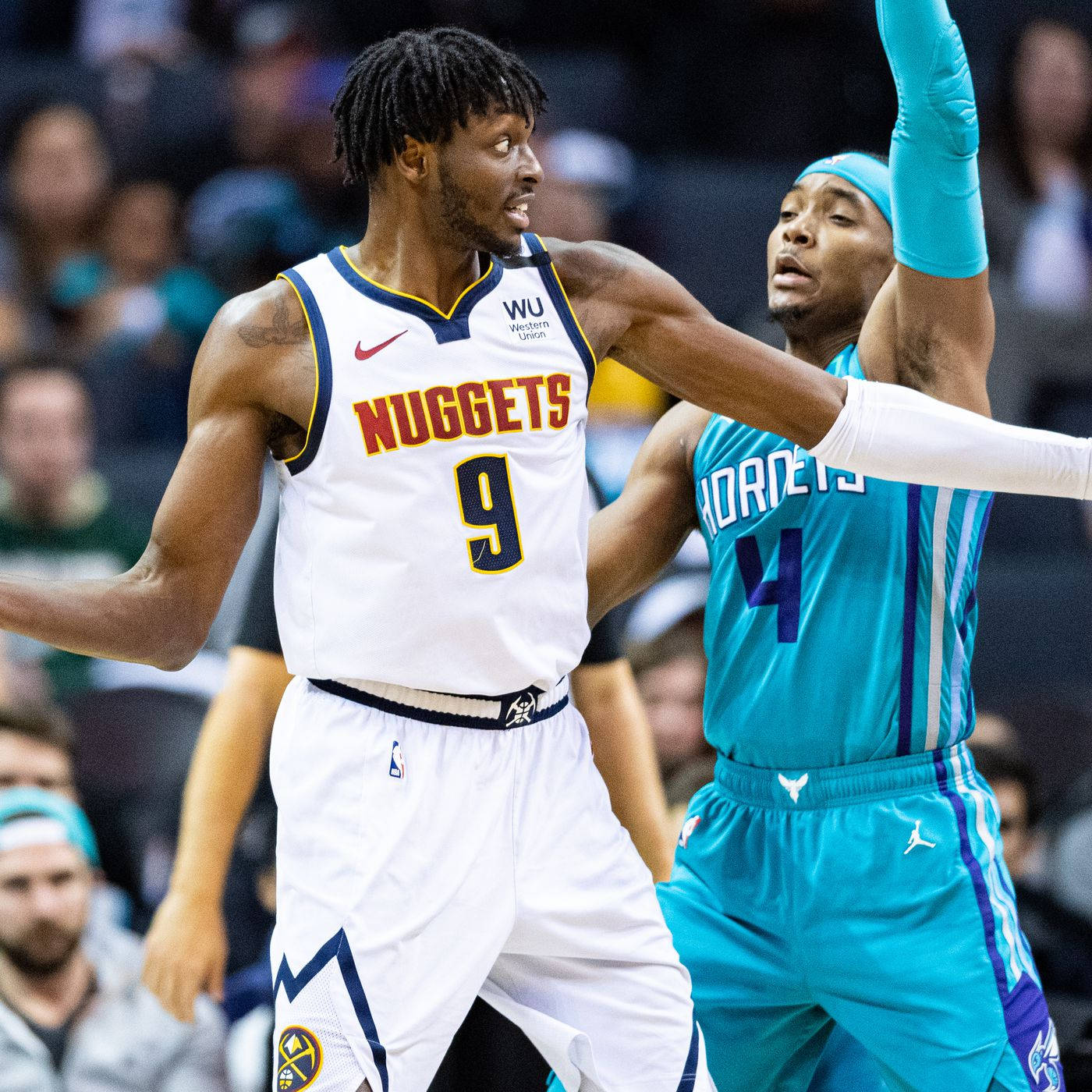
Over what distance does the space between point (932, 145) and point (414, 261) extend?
0.92 m

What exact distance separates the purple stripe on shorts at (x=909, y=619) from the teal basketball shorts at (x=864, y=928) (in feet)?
0.22

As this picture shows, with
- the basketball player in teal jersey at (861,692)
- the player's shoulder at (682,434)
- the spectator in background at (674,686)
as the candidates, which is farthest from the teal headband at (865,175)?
the spectator in background at (674,686)

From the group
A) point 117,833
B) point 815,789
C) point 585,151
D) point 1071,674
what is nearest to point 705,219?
point 585,151

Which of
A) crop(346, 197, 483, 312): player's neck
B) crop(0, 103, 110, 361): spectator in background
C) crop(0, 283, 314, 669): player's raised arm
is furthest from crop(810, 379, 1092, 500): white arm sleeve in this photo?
crop(0, 103, 110, 361): spectator in background

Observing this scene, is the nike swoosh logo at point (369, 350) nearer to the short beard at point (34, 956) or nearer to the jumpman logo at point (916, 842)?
the jumpman logo at point (916, 842)

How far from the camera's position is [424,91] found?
2.81 meters

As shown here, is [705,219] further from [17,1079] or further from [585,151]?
[17,1079]

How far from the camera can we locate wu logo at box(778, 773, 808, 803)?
10.6ft

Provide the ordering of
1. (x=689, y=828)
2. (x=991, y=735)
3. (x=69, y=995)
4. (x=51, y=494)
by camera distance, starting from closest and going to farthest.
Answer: (x=689, y=828) → (x=69, y=995) → (x=991, y=735) → (x=51, y=494)

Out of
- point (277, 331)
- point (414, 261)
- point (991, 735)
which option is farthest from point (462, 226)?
point (991, 735)

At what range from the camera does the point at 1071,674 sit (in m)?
6.23

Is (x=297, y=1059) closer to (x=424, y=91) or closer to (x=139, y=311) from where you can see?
(x=424, y=91)

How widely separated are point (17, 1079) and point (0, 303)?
420 cm

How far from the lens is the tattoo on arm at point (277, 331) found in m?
2.79
